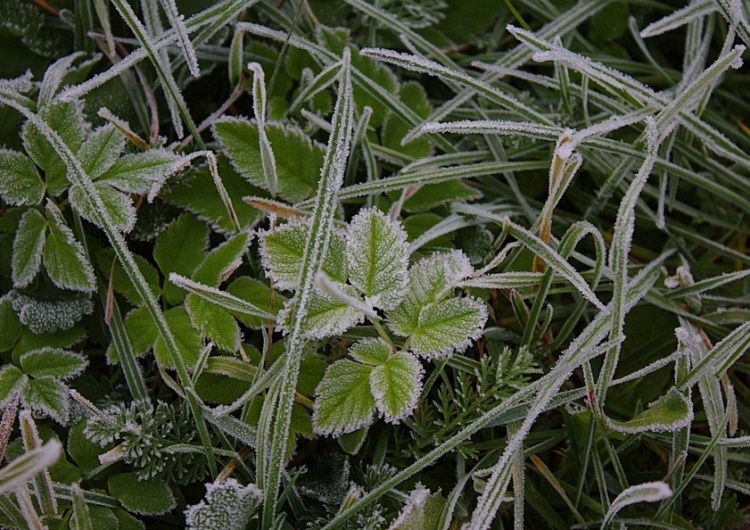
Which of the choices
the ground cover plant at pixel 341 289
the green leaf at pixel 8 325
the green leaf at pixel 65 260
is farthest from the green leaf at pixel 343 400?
the green leaf at pixel 8 325

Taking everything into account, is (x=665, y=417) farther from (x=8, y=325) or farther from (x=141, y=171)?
(x=8, y=325)

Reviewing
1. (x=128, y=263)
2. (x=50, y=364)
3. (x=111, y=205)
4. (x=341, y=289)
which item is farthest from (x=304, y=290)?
(x=50, y=364)

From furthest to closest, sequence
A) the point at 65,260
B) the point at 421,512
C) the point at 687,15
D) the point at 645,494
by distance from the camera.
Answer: the point at 687,15, the point at 65,260, the point at 421,512, the point at 645,494

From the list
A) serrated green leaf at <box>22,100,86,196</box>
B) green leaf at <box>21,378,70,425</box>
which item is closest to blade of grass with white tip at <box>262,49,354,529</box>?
green leaf at <box>21,378,70,425</box>

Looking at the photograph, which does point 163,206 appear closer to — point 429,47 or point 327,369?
point 327,369

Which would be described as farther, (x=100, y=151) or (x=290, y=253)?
(x=100, y=151)

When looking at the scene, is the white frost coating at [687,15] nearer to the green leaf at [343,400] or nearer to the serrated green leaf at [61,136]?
→ the green leaf at [343,400]
